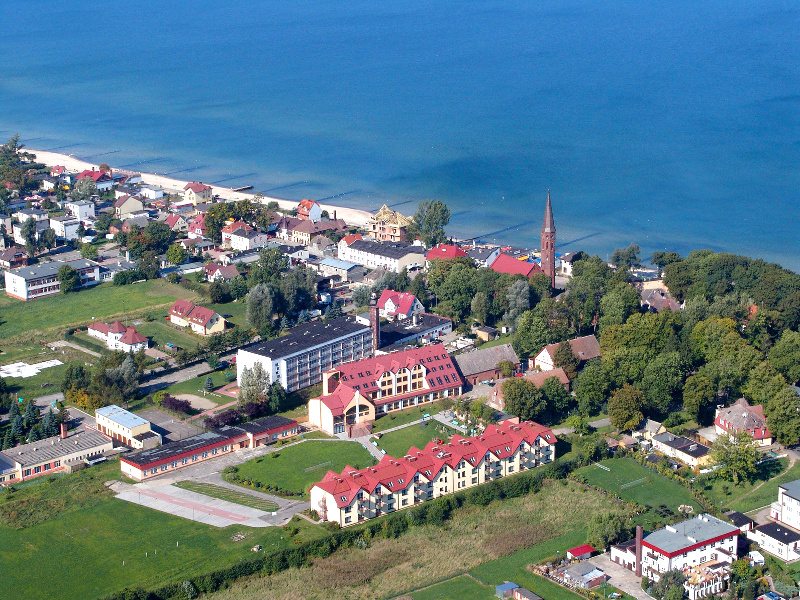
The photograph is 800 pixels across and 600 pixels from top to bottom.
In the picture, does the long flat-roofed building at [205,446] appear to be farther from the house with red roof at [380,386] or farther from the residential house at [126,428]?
the house with red roof at [380,386]

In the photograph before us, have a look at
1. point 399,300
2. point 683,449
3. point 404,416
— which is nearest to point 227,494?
point 404,416

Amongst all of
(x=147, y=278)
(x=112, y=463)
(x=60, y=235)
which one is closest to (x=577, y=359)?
(x=112, y=463)

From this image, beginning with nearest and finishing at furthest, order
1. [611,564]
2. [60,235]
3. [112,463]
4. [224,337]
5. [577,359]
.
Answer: [611,564] < [112,463] < [577,359] < [224,337] < [60,235]

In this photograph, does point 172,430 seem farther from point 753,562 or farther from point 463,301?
point 753,562

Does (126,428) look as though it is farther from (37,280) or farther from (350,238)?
(350,238)

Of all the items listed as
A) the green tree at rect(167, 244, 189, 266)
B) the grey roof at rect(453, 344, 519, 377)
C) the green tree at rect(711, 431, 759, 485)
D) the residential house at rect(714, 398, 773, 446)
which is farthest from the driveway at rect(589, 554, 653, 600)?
the green tree at rect(167, 244, 189, 266)

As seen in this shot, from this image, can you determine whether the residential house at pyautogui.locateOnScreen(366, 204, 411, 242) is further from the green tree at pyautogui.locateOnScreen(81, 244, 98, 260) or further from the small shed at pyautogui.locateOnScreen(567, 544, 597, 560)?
the small shed at pyautogui.locateOnScreen(567, 544, 597, 560)

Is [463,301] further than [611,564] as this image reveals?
Yes
